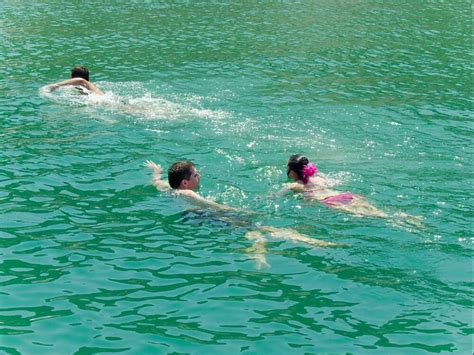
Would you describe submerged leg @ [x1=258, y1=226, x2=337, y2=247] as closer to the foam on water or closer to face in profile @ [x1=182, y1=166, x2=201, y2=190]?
face in profile @ [x1=182, y1=166, x2=201, y2=190]

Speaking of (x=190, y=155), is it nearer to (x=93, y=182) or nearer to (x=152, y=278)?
(x=93, y=182)

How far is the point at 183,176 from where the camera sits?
11977 millimetres

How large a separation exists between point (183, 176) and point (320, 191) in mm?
2465

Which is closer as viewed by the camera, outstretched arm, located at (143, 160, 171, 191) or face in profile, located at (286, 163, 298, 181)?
face in profile, located at (286, 163, 298, 181)

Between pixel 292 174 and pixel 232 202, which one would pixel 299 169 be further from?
pixel 232 202

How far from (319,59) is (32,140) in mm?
12560

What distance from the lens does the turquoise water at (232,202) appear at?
8.38 meters

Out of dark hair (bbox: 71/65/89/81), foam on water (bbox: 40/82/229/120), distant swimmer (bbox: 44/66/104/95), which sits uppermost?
dark hair (bbox: 71/65/89/81)

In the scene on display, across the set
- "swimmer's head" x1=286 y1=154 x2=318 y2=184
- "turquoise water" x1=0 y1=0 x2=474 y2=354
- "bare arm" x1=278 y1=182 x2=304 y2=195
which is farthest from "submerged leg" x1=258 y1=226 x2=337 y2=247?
"swimmer's head" x1=286 y1=154 x2=318 y2=184

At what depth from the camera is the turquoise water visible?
27.5ft

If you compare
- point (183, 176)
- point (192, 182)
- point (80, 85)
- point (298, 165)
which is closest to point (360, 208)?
point (298, 165)

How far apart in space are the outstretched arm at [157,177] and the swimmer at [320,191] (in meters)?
2.25

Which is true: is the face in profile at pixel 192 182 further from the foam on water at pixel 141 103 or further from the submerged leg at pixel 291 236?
the foam on water at pixel 141 103

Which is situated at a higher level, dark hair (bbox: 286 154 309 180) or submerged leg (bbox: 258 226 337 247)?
dark hair (bbox: 286 154 309 180)
